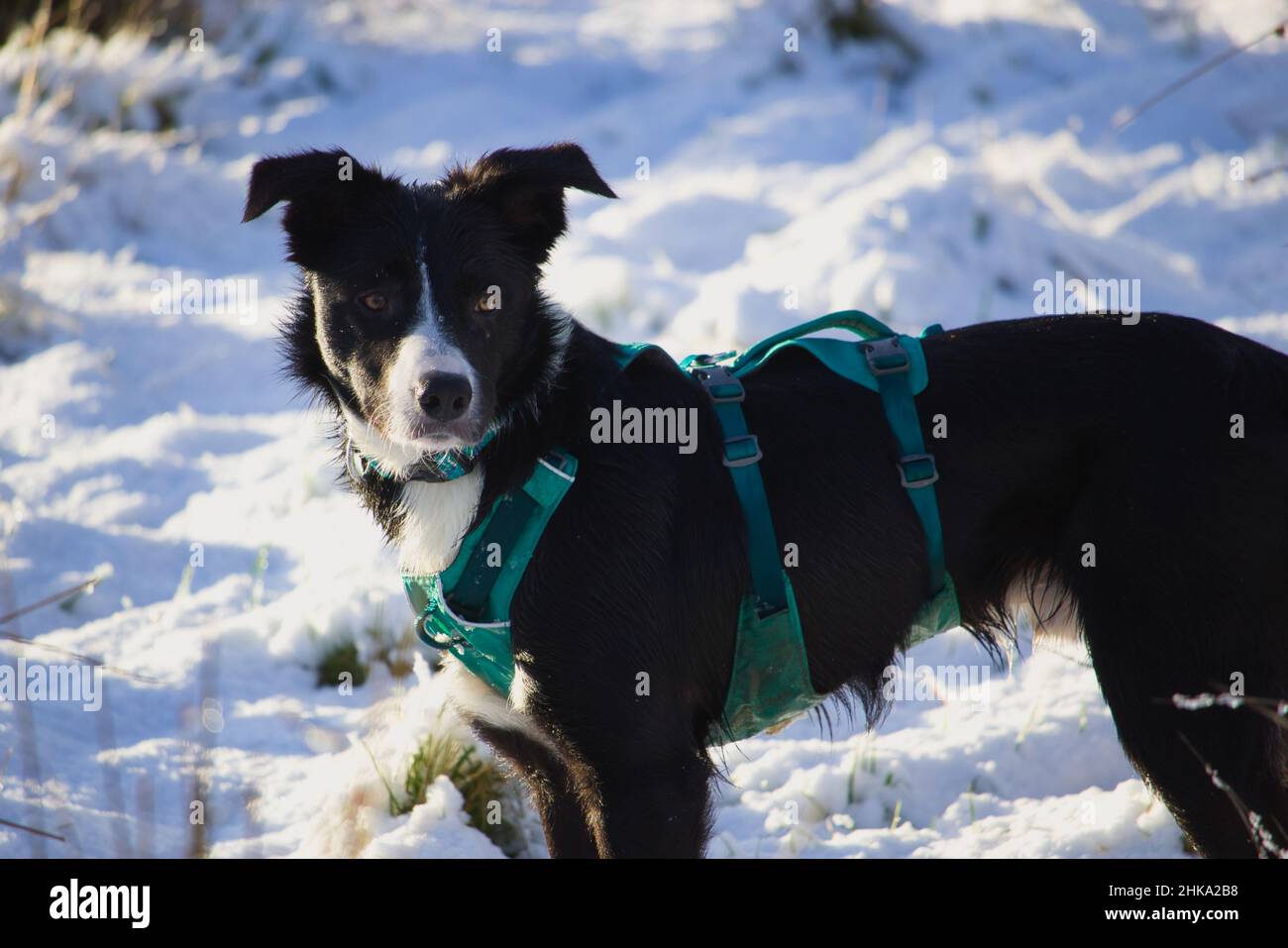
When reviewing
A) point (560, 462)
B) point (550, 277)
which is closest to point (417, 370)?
point (560, 462)

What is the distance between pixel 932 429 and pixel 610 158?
573 centimetres

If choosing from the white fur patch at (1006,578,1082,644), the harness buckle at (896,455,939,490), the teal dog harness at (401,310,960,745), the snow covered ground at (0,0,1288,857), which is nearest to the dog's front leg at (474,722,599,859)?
the teal dog harness at (401,310,960,745)

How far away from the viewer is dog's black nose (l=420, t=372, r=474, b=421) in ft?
7.73

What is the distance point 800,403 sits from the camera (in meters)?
2.64

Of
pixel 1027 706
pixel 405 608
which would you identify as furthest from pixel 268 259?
pixel 1027 706

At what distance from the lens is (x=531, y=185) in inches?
108

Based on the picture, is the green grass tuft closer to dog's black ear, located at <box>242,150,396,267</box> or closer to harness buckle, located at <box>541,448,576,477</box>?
harness buckle, located at <box>541,448,576,477</box>

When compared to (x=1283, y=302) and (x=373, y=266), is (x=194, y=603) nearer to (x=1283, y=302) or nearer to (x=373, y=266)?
(x=373, y=266)

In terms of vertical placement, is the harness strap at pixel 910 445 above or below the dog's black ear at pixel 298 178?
below

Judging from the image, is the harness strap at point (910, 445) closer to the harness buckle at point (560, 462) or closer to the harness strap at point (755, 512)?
the harness strap at point (755, 512)

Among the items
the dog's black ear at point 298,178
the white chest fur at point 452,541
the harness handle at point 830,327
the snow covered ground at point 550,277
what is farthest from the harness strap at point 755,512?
the dog's black ear at point 298,178

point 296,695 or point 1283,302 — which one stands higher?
point 1283,302

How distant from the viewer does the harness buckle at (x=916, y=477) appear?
2.53 meters

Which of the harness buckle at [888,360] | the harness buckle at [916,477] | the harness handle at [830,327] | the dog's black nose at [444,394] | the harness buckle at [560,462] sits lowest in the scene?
the harness buckle at [916,477]
